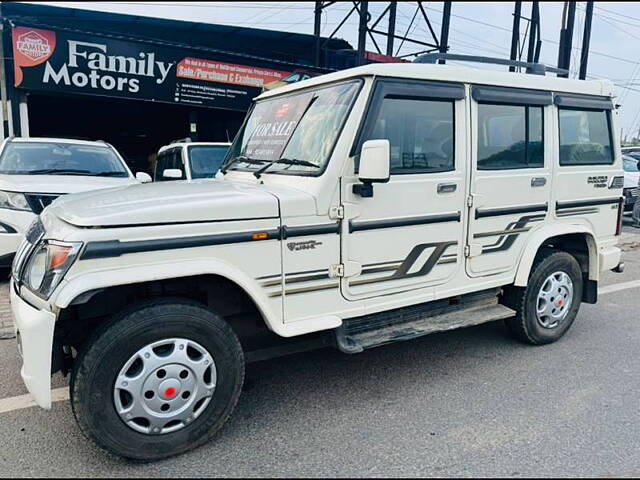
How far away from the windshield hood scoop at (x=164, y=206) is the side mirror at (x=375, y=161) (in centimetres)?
57

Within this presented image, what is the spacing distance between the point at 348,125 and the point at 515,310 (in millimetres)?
2263

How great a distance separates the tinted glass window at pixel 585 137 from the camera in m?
4.34

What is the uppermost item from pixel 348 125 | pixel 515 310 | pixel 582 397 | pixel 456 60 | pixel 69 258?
pixel 456 60

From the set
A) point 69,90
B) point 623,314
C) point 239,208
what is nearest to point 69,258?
point 239,208

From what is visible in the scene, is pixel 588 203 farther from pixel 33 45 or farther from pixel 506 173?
pixel 33 45

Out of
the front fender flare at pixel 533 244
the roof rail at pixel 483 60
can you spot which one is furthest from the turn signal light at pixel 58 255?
the front fender flare at pixel 533 244

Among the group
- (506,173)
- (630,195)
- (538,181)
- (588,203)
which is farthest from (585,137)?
(630,195)

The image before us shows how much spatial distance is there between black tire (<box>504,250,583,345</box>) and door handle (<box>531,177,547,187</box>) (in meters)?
0.62

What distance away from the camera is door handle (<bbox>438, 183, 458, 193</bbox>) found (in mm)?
3628

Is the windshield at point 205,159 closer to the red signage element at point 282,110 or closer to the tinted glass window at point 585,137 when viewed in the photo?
the red signage element at point 282,110

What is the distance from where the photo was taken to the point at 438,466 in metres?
2.74

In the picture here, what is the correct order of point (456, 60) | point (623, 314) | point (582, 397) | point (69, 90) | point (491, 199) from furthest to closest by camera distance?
point (69, 90)
point (623, 314)
point (456, 60)
point (491, 199)
point (582, 397)

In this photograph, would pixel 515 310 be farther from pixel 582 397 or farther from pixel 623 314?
pixel 623 314

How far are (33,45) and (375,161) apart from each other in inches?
468
